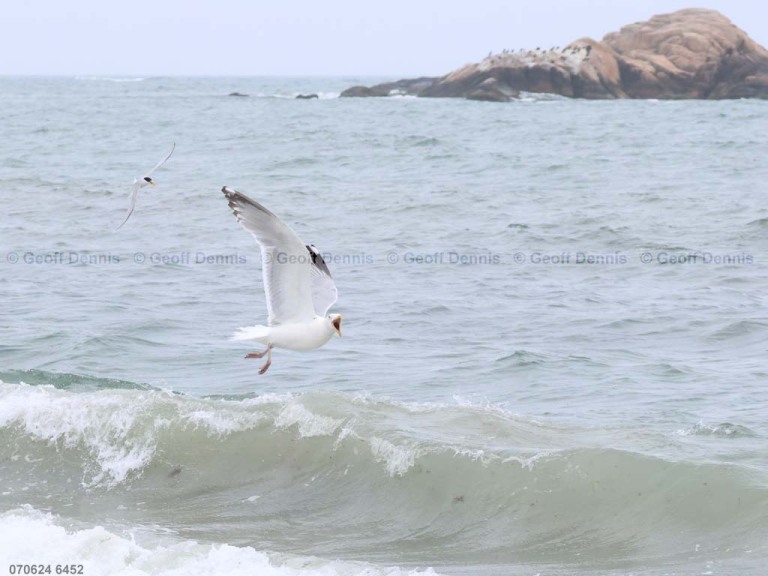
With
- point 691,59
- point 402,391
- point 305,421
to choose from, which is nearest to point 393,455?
point 305,421

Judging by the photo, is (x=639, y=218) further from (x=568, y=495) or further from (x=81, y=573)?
(x=81, y=573)

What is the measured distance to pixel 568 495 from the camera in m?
7.30

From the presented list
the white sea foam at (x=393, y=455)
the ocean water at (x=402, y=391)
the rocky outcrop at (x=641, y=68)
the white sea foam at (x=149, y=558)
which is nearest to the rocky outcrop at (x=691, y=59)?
the rocky outcrop at (x=641, y=68)

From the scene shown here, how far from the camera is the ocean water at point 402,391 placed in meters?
6.82

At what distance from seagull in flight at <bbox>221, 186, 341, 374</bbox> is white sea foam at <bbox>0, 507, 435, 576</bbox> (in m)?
1.53

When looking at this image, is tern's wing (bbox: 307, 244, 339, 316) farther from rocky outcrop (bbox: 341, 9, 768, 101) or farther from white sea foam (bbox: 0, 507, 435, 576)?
rocky outcrop (bbox: 341, 9, 768, 101)

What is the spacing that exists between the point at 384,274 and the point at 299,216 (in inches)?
225

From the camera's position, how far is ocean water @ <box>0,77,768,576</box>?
6816 mm

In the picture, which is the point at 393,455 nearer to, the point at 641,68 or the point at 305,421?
the point at 305,421

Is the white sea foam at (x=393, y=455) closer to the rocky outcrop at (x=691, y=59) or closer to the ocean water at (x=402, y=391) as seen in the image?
the ocean water at (x=402, y=391)

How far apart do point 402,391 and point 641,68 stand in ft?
188

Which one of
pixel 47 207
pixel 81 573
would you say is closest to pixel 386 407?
pixel 81 573

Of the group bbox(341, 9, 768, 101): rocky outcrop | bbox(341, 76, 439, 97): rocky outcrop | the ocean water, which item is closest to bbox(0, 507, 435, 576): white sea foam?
the ocean water

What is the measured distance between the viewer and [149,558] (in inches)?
242
